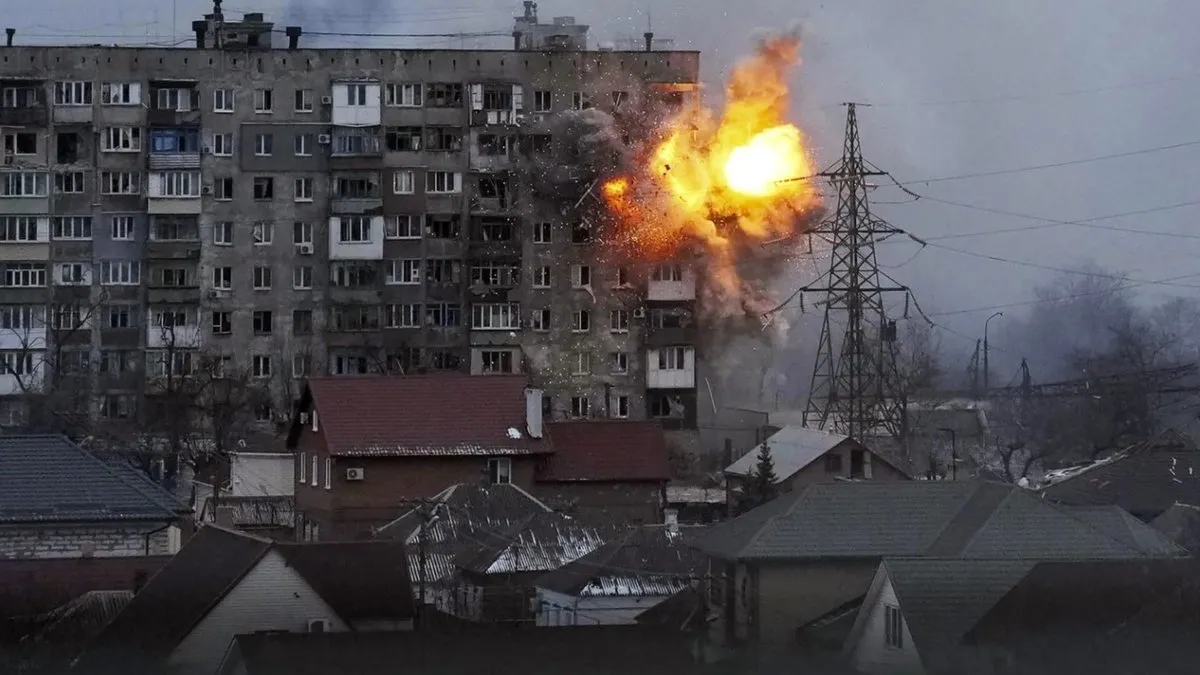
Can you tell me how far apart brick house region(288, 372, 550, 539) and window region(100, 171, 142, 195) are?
60.1 ft

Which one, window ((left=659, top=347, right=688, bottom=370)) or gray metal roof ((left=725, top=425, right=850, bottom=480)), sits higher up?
window ((left=659, top=347, right=688, bottom=370))

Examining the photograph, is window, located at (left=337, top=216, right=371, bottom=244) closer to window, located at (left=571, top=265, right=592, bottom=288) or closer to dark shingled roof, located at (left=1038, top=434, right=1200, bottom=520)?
window, located at (left=571, top=265, right=592, bottom=288)

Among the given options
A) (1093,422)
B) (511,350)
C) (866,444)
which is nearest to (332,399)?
(866,444)

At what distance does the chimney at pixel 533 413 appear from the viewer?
42.7m

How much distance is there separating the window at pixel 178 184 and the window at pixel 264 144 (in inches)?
77.4

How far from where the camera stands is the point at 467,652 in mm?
26469

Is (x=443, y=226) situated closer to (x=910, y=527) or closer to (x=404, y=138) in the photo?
(x=404, y=138)

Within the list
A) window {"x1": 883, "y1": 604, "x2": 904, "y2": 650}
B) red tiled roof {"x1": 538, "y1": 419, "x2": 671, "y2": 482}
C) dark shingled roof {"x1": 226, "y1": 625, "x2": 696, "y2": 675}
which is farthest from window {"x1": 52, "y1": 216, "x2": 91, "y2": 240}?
window {"x1": 883, "y1": 604, "x2": 904, "y2": 650}

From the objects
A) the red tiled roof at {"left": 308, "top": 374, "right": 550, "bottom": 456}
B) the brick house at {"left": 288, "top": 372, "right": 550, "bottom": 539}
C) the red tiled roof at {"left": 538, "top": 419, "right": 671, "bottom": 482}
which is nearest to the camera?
the brick house at {"left": 288, "top": 372, "right": 550, "bottom": 539}

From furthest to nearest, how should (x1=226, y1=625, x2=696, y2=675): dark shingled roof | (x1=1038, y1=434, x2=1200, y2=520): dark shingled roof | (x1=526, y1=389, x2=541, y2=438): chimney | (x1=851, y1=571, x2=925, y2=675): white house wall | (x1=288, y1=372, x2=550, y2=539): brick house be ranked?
(x1=526, y1=389, x2=541, y2=438): chimney < (x1=288, y1=372, x2=550, y2=539): brick house < (x1=1038, y1=434, x2=1200, y2=520): dark shingled roof < (x1=851, y1=571, x2=925, y2=675): white house wall < (x1=226, y1=625, x2=696, y2=675): dark shingled roof

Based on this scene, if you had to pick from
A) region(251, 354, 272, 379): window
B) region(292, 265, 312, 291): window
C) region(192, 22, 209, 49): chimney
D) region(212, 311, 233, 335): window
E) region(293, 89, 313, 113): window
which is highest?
region(192, 22, 209, 49): chimney

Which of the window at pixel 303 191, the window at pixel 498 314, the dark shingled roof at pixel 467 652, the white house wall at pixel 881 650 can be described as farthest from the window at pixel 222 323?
the white house wall at pixel 881 650

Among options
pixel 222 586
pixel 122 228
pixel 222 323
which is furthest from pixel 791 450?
pixel 222 586

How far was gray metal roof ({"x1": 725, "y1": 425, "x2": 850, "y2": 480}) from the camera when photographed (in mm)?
46656
